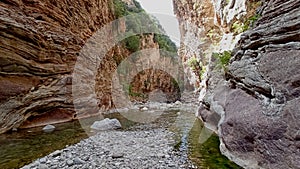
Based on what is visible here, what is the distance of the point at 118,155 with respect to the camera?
380cm

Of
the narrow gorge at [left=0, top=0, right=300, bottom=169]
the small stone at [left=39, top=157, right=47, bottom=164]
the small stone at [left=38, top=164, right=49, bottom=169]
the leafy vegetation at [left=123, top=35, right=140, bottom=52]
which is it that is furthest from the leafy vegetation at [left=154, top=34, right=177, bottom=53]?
the small stone at [left=38, top=164, right=49, bottom=169]

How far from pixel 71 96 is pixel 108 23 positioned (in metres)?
7.09

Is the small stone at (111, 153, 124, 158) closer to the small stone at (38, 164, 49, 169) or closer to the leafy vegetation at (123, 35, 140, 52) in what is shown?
the small stone at (38, 164, 49, 169)

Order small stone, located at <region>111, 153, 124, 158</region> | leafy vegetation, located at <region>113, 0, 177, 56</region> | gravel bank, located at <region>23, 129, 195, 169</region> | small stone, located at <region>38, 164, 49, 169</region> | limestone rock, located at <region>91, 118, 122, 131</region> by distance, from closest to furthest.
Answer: small stone, located at <region>38, 164, 49, 169</region> < gravel bank, located at <region>23, 129, 195, 169</region> < small stone, located at <region>111, 153, 124, 158</region> < limestone rock, located at <region>91, 118, 122, 131</region> < leafy vegetation, located at <region>113, 0, 177, 56</region>

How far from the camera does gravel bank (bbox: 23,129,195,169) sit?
3.37 meters

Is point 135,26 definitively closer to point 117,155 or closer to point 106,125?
point 106,125

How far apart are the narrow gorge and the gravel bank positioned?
0.02 m

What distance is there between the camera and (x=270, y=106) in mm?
3270

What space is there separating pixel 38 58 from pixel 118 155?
4890 millimetres

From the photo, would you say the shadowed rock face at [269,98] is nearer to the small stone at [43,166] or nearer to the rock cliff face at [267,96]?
the rock cliff face at [267,96]

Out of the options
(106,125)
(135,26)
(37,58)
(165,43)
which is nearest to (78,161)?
(106,125)

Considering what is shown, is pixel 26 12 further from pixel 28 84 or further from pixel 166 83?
pixel 166 83

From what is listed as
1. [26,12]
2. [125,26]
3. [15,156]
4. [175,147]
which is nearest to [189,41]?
[125,26]

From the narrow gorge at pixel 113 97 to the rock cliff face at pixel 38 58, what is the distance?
0.03m
